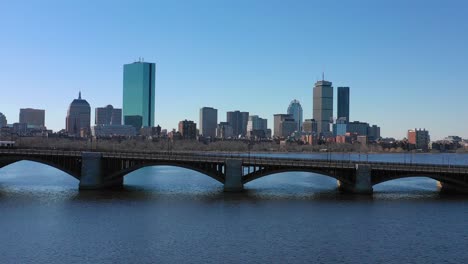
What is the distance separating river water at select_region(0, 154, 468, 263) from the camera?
4781cm

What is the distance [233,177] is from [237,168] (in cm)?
165

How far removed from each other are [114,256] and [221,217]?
20298mm

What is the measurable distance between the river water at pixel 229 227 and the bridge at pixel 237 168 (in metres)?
3.14

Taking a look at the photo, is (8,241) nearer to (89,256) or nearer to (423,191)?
(89,256)

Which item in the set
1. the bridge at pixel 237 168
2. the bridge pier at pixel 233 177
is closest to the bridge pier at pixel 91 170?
the bridge at pixel 237 168

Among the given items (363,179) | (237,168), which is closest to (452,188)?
(363,179)

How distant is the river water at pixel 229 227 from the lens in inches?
1882

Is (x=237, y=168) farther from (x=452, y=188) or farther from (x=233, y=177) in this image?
(x=452, y=188)

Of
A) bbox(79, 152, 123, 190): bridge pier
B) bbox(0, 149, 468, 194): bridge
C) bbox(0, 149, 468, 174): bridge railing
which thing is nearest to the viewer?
bbox(0, 149, 468, 194): bridge

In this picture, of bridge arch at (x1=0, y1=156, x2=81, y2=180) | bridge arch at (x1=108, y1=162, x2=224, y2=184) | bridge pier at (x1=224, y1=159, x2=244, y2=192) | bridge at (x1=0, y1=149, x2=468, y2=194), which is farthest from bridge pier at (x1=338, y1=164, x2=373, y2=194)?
bridge arch at (x1=0, y1=156, x2=81, y2=180)

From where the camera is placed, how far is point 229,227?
195ft

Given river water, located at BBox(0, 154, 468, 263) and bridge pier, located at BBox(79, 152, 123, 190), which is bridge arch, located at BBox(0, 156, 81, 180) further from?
river water, located at BBox(0, 154, 468, 263)

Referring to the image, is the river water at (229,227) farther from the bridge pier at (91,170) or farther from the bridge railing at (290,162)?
the bridge railing at (290,162)

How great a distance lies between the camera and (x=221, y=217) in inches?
2566
